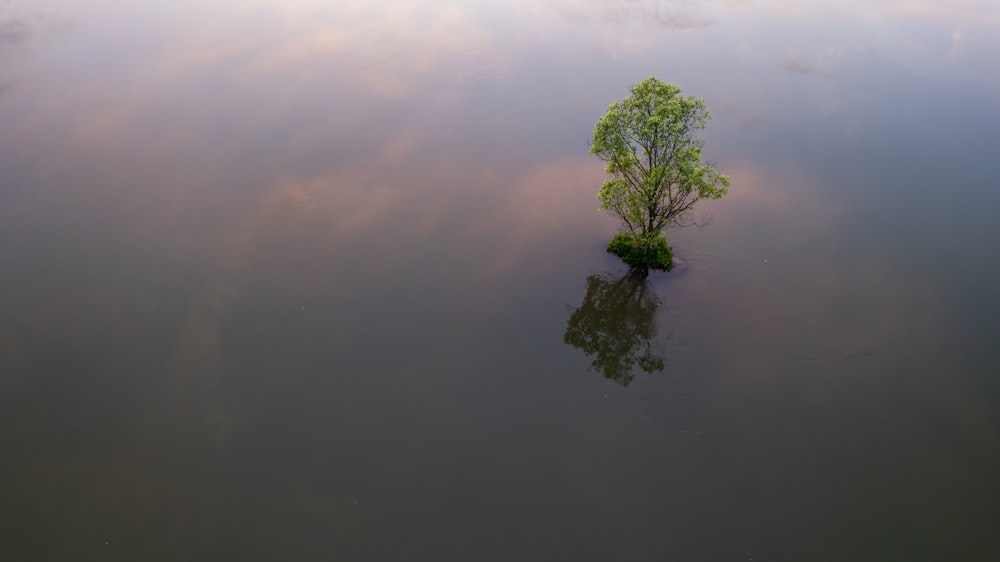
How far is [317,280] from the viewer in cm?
2378

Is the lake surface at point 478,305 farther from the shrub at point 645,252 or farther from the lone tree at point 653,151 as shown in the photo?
the lone tree at point 653,151

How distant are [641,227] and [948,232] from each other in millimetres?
11572

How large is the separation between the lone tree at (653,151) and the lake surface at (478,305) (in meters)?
2.71

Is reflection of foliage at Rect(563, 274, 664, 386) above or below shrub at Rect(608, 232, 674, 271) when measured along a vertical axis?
below

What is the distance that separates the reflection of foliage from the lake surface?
0.33 ft

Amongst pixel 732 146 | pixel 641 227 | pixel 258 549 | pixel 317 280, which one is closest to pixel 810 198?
pixel 732 146

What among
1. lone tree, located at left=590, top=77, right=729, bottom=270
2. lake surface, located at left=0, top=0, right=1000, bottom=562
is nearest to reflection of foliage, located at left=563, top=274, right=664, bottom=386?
lake surface, located at left=0, top=0, right=1000, bottom=562

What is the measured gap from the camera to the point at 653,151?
2219 centimetres

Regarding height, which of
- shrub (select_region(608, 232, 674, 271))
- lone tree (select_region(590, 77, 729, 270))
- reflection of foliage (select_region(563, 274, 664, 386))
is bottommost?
reflection of foliage (select_region(563, 274, 664, 386))

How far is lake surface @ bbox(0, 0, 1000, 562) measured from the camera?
1756cm

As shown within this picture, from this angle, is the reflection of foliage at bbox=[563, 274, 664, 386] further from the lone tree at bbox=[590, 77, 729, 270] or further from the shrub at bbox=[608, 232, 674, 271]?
the lone tree at bbox=[590, 77, 729, 270]

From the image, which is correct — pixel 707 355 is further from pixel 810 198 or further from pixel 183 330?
pixel 183 330

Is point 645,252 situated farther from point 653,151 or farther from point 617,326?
point 653,151

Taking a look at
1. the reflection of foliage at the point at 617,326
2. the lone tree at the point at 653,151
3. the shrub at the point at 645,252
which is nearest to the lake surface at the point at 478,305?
the reflection of foliage at the point at 617,326
